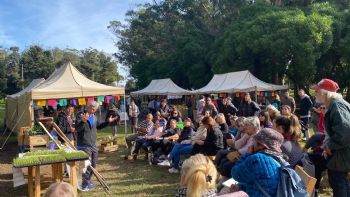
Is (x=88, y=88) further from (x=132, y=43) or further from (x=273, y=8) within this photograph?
(x=132, y=43)

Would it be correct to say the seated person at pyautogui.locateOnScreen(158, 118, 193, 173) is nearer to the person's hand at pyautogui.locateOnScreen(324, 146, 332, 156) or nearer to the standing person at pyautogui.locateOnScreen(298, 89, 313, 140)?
the person's hand at pyautogui.locateOnScreen(324, 146, 332, 156)

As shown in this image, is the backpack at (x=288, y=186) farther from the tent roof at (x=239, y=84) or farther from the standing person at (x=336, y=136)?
the tent roof at (x=239, y=84)

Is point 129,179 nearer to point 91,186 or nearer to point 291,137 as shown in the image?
point 91,186

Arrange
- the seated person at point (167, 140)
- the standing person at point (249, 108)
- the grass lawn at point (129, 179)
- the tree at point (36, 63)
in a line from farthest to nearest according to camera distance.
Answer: the tree at point (36, 63) → the standing person at point (249, 108) → the seated person at point (167, 140) → the grass lawn at point (129, 179)

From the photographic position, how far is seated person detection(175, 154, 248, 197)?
292 centimetres

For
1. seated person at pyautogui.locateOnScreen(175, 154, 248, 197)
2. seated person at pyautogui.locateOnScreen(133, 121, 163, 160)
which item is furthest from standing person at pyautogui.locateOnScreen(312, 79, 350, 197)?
seated person at pyautogui.locateOnScreen(133, 121, 163, 160)

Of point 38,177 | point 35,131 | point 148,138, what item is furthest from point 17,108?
point 38,177

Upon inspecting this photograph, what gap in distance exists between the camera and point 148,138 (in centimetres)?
999

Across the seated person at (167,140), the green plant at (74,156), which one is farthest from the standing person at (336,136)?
the seated person at (167,140)

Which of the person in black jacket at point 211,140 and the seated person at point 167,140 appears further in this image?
the seated person at point 167,140

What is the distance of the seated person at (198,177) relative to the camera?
9.57 ft

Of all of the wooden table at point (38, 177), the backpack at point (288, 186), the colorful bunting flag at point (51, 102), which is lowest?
the wooden table at point (38, 177)

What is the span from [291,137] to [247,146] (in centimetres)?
77

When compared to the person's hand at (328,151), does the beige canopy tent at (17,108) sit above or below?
above
